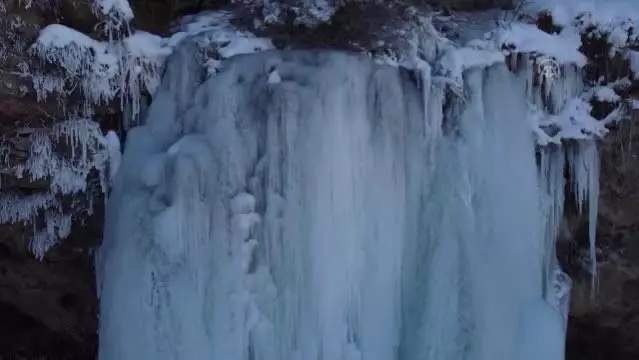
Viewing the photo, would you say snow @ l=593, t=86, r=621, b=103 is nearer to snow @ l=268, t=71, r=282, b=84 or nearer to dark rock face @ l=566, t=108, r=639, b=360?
dark rock face @ l=566, t=108, r=639, b=360

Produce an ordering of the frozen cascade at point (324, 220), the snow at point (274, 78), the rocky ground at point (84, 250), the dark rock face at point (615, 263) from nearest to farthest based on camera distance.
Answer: the frozen cascade at point (324, 220) → the snow at point (274, 78) → the rocky ground at point (84, 250) → the dark rock face at point (615, 263)

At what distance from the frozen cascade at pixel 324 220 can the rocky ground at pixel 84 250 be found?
495 mm

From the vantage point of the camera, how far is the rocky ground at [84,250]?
449cm

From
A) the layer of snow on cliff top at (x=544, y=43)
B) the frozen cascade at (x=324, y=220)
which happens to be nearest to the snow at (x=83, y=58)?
the frozen cascade at (x=324, y=220)

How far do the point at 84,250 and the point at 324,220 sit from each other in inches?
59.4

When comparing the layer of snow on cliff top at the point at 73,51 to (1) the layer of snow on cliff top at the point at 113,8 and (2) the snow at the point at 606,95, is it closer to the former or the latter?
(1) the layer of snow on cliff top at the point at 113,8

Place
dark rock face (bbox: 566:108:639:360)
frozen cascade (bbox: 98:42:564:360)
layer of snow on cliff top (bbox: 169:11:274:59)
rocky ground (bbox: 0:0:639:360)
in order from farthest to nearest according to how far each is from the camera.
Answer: dark rock face (bbox: 566:108:639:360)
layer of snow on cliff top (bbox: 169:11:274:59)
rocky ground (bbox: 0:0:639:360)
frozen cascade (bbox: 98:42:564:360)

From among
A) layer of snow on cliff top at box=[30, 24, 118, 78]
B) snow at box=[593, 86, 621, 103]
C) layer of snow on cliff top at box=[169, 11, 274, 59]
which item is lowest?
snow at box=[593, 86, 621, 103]

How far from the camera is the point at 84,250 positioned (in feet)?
16.7

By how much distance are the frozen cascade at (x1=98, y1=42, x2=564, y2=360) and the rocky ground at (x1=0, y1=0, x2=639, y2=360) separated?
0.50 metres

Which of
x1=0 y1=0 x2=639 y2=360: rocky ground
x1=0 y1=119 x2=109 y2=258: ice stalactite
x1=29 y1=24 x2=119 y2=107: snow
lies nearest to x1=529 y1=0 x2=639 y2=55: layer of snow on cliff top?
x1=0 y1=0 x2=639 y2=360: rocky ground

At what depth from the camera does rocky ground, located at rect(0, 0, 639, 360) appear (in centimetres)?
449

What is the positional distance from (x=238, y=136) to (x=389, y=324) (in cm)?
119

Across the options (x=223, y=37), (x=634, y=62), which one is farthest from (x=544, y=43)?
(x=223, y=37)
